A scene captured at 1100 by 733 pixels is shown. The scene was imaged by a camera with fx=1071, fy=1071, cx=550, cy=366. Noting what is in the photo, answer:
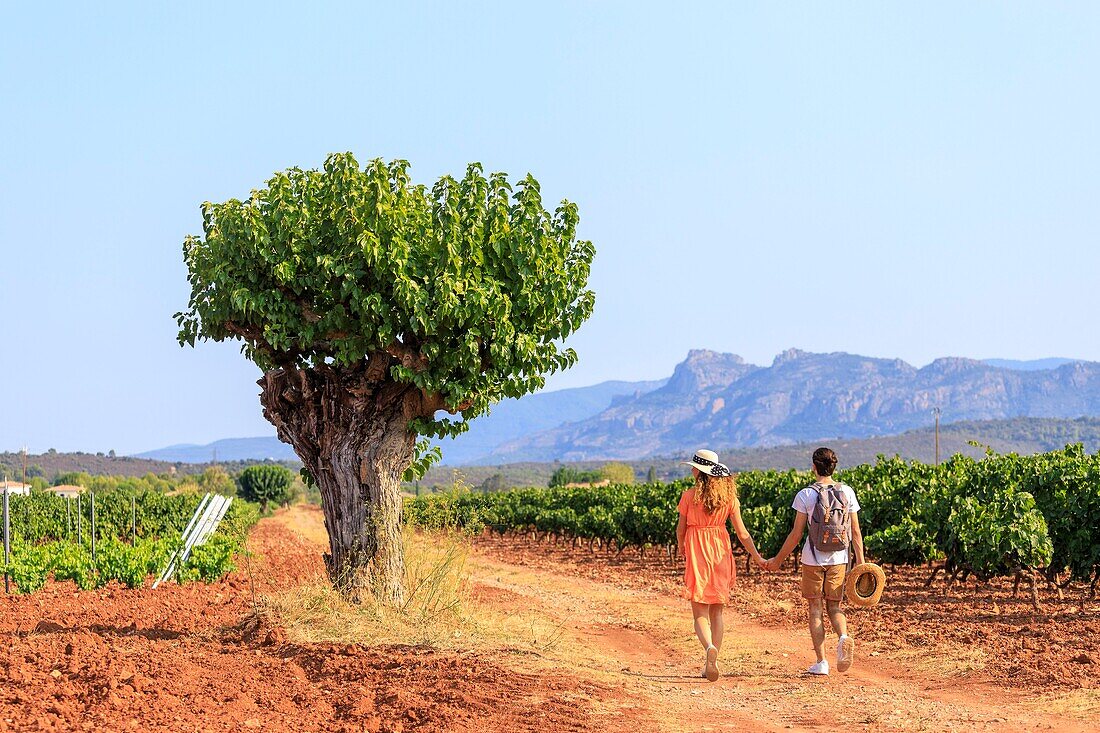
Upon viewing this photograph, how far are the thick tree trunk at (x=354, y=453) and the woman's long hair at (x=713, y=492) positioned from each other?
11.4ft

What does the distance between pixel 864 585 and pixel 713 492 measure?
53.7 inches

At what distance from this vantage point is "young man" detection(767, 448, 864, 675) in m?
8.04

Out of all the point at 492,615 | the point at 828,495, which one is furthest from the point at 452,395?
the point at 828,495

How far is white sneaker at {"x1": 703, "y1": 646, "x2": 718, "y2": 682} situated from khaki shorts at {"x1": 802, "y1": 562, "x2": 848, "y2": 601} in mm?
833

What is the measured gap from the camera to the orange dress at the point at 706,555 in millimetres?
8211

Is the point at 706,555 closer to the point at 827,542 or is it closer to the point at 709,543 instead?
Result: the point at 709,543

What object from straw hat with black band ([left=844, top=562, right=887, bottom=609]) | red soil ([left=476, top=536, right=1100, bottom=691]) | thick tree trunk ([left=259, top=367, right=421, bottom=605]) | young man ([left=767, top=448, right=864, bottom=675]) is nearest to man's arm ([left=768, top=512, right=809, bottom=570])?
young man ([left=767, top=448, right=864, bottom=675])

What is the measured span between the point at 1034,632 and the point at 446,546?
19.5ft

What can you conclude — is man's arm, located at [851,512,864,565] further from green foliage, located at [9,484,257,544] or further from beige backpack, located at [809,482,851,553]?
green foliage, located at [9,484,257,544]

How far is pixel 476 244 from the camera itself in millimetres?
10008

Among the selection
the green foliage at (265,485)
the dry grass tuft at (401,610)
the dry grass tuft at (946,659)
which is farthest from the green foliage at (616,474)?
the dry grass tuft at (946,659)

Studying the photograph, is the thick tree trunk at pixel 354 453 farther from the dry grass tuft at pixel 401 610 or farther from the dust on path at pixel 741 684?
the dust on path at pixel 741 684

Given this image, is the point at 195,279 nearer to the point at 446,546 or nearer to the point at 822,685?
the point at 446,546


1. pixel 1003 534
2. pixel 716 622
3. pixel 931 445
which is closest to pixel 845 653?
pixel 716 622
